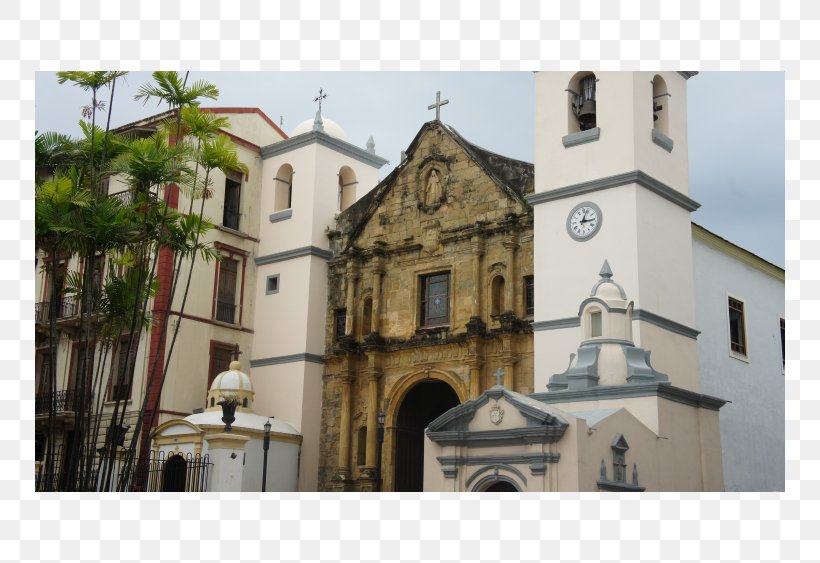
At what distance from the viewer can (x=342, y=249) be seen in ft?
88.0

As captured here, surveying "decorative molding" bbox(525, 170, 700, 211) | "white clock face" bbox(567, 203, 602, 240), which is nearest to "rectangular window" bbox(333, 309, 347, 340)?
"decorative molding" bbox(525, 170, 700, 211)

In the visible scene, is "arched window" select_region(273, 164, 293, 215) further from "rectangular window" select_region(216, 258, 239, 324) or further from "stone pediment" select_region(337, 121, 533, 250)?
"rectangular window" select_region(216, 258, 239, 324)

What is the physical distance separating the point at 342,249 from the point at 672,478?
11763 mm

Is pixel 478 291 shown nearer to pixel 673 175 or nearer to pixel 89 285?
pixel 673 175

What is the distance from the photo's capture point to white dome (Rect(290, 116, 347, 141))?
Answer: 27.9 metres

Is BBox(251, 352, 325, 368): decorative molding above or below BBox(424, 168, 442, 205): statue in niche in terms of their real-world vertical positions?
below

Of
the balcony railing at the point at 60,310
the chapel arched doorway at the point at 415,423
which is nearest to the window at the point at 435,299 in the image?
the chapel arched doorway at the point at 415,423

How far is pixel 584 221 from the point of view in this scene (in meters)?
20.7

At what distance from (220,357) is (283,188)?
16.4ft

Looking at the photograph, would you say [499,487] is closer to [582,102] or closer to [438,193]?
[582,102]

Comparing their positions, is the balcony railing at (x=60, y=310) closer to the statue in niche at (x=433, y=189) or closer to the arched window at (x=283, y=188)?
the arched window at (x=283, y=188)

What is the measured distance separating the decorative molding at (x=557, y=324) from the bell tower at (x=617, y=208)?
2 cm

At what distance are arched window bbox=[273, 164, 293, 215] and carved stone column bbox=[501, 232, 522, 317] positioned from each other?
689 centimetres

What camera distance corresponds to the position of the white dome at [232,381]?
80.8 feet
